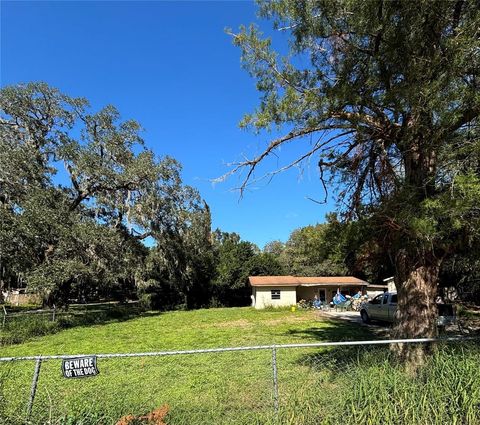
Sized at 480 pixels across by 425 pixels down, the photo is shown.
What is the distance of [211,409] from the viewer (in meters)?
5.23

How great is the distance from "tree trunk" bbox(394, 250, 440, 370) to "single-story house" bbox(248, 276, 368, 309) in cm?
2467

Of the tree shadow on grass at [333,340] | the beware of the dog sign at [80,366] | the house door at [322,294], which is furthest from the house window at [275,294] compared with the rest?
the beware of the dog sign at [80,366]

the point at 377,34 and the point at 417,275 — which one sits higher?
the point at 377,34

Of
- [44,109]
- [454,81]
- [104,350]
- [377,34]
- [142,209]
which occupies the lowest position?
[104,350]

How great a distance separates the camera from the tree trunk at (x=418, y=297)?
6.49 meters

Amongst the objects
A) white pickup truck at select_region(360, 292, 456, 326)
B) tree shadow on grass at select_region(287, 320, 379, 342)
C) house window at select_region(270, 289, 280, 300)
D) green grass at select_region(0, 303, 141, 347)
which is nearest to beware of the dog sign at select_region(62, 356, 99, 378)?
tree shadow on grass at select_region(287, 320, 379, 342)

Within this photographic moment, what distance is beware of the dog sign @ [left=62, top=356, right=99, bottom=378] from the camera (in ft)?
12.5

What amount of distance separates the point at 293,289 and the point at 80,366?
29220 millimetres

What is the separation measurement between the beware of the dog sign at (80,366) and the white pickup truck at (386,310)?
13.4m

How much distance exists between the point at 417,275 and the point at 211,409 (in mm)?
3804

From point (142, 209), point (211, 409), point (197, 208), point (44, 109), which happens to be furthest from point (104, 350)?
point (197, 208)

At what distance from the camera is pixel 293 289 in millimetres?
32094

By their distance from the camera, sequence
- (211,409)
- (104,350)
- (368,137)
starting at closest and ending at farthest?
(211,409) < (368,137) < (104,350)

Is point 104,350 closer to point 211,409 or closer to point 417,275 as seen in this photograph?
point 211,409
